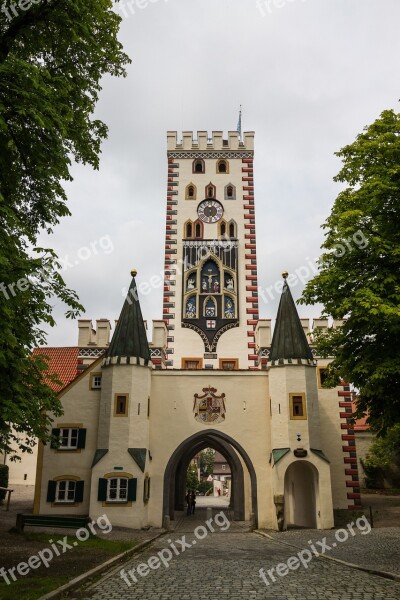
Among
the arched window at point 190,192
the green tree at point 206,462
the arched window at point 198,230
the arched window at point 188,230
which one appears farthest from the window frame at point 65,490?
the green tree at point 206,462

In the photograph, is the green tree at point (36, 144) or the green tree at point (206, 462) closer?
the green tree at point (36, 144)

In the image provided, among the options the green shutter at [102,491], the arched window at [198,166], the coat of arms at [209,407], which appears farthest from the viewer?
the arched window at [198,166]

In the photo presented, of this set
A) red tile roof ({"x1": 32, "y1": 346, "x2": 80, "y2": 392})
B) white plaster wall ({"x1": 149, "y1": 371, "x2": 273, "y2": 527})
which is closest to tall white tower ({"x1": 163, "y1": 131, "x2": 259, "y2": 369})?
white plaster wall ({"x1": 149, "y1": 371, "x2": 273, "y2": 527})

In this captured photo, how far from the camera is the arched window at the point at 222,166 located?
36.4 m

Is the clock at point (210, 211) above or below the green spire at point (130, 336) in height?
above

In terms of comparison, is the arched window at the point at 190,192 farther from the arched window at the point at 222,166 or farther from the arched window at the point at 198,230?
the arched window at the point at 222,166

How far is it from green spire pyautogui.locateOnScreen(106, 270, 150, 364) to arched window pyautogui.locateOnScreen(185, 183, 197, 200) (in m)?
10.9

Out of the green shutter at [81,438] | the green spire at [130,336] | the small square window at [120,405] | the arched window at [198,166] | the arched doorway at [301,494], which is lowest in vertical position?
the arched doorway at [301,494]

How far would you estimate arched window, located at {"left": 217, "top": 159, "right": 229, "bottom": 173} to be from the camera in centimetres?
3644

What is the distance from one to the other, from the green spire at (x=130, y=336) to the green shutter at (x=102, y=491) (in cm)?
563

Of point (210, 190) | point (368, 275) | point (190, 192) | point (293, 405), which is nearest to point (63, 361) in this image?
point (190, 192)

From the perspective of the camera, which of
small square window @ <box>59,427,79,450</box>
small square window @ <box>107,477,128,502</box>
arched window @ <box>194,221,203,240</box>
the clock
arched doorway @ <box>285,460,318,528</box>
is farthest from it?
the clock

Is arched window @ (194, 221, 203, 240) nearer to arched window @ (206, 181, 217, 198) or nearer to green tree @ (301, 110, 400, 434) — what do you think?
arched window @ (206, 181, 217, 198)

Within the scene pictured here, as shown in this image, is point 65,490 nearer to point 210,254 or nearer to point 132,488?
point 132,488
